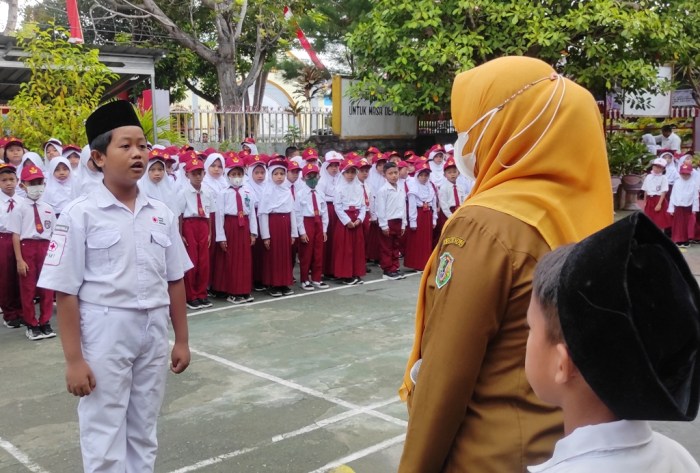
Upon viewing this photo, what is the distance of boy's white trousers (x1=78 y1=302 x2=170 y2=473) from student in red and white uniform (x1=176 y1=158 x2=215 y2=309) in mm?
5071

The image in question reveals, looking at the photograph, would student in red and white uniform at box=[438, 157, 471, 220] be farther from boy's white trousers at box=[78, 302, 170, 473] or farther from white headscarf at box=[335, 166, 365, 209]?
boy's white trousers at box=[78, 302, 170, 473]

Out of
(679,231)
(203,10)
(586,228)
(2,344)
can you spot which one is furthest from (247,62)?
(586,228)

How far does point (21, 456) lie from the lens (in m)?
4.30

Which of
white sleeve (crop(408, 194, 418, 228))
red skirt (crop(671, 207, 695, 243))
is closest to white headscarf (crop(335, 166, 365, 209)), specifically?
white sleeve (crop(408, 194, 418, 228))

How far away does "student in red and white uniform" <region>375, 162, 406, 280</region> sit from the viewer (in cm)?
1019

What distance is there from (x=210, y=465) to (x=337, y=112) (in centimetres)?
1225

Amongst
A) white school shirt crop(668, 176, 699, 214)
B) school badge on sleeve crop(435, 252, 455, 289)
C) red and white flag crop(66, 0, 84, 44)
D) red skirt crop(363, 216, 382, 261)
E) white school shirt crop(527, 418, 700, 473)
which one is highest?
red and white flag crop(66, 0, 84, 44)

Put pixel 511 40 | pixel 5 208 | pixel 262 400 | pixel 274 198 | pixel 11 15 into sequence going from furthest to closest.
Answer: pixel 11 15 → pixel 511 40 → pixel 274 198 → pixel 5 208 → pixel 262 400

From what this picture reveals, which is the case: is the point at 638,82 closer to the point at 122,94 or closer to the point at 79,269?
the point at 122,94

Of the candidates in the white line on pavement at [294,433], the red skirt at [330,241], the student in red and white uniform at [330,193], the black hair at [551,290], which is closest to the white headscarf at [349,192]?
the student in red and white uniform at [330,193]

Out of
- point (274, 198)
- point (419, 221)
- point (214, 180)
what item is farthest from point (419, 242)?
point (214, 180)

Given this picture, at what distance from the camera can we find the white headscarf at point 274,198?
8922 mm

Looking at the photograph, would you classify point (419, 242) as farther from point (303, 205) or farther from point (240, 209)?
point (240, 209)

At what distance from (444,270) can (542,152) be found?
14.8 inches
